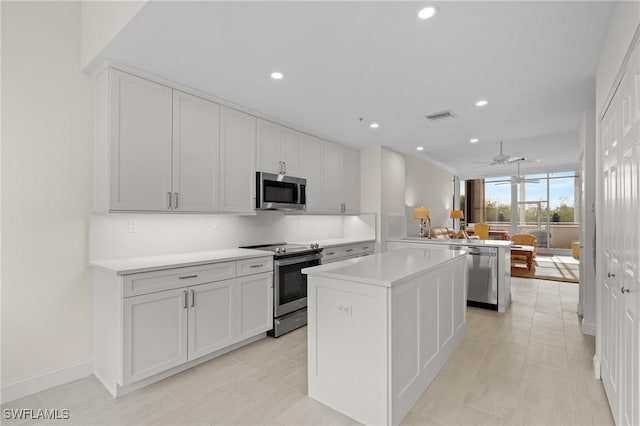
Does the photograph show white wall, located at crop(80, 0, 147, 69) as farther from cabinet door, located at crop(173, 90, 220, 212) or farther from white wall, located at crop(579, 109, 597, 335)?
white wall, located at crop(579, 109, 597, 335)

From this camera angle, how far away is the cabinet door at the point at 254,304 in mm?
3039

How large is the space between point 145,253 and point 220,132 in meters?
1.38

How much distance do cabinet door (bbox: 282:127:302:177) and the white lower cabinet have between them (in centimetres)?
148

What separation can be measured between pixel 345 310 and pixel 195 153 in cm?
205

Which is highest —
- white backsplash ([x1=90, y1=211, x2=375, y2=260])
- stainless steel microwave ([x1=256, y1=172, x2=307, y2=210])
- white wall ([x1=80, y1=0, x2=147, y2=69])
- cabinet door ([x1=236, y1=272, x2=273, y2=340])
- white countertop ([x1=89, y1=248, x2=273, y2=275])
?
white wall ([x1=80, y1=0, x2=147, y2=69])

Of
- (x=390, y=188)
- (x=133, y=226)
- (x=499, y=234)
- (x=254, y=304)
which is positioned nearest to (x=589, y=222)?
(x=390, y=188)

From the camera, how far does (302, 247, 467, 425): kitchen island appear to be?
186 centimetres

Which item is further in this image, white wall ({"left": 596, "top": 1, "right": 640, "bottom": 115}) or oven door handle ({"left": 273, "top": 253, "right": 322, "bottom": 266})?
oven door handle ({"left": 273, "top": 253, "right": 322, "bottom": 266})

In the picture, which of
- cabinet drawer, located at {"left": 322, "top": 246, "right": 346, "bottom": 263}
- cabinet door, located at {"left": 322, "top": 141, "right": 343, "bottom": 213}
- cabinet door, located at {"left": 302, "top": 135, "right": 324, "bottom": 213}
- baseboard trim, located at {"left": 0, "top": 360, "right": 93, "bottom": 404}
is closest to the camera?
baseboard trim, located at {"left": 0, "top": 360, "right": 93, "bottom": 404}

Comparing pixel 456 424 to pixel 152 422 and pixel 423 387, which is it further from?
pixel 152 422

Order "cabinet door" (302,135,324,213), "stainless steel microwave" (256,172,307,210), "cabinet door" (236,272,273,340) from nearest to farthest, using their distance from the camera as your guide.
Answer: "cabinet door" (236,272,273,340), "stainless steel microwave" (256,172,307,210), "cabinet door" (302,135,324,213)

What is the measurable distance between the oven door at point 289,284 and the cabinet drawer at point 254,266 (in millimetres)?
93

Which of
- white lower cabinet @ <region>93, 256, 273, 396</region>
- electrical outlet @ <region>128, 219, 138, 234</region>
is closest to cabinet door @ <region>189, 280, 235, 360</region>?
white lower cabinet @ <region>93, 256, 273, 396</region>

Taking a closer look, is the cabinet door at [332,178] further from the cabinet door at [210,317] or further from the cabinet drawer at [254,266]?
the cabinet door at [210,317]
